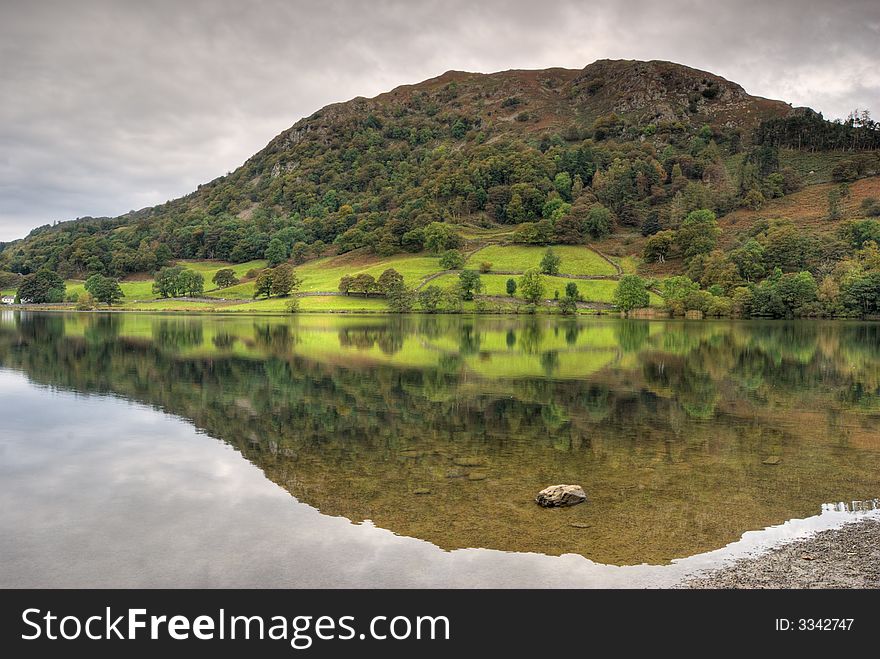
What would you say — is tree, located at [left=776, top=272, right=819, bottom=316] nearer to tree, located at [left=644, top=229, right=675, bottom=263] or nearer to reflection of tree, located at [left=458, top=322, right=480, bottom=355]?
tree, located at [left=644, top=229, right=675, bottom=263]

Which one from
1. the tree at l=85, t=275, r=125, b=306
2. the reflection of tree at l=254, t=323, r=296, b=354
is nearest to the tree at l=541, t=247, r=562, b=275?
the reflection of tree at l=254, t=323, r=296, b=354

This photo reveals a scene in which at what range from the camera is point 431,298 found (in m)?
130

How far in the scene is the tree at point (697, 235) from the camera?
469ft

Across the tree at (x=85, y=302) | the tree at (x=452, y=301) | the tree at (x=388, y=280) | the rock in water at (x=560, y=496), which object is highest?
the tree at (x=388, y=280)

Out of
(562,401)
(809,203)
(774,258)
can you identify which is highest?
(809,203)

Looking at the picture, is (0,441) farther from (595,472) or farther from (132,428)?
(595,472)

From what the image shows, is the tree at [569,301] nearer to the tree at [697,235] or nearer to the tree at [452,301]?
the tree at [452,301]

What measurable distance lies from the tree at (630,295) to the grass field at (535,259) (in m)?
23.1

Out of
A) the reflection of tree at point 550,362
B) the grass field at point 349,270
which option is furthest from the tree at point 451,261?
the reflection of tree at point 550,362

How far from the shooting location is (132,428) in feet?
75.1

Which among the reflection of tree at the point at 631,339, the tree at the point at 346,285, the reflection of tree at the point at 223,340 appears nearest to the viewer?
the reflection of tree at the point at 223,340

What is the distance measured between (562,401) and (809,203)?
17503cm

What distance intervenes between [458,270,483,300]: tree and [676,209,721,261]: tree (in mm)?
51611
